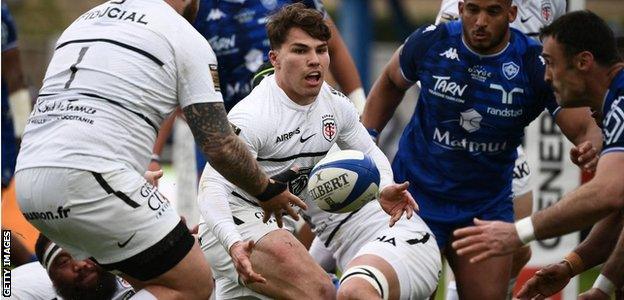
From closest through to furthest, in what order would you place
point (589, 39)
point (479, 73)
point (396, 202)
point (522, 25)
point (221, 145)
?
point (221, 145) < point (589, 39) < point (396, 202) < point (479, 73) < point (522, 25)

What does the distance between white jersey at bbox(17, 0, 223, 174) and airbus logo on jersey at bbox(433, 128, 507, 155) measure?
196 centimetres

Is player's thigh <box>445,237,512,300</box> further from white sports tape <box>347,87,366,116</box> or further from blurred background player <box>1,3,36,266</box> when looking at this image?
blurred background player <box>1,3,36,266</box>

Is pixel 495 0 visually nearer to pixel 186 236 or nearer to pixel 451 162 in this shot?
pixel 451 162

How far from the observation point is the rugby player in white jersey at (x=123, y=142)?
19.6ft

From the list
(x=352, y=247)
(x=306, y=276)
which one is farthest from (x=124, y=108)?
(x=352, y=247)

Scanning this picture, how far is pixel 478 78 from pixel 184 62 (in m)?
2.15

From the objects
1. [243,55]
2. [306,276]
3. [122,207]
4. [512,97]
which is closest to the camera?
[122,207]

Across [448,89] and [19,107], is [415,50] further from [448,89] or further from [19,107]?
[19,107]

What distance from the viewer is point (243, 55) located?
8.85m

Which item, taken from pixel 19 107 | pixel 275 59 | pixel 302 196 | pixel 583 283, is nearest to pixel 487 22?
pixel 275 59

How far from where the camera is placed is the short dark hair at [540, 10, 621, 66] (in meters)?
6.63

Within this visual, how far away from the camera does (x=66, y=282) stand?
7.09 m

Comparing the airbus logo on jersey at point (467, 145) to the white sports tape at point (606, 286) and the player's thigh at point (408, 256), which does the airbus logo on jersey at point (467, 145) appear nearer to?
the player's thigh at point (408, 256)

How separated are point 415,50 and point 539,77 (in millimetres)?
749
